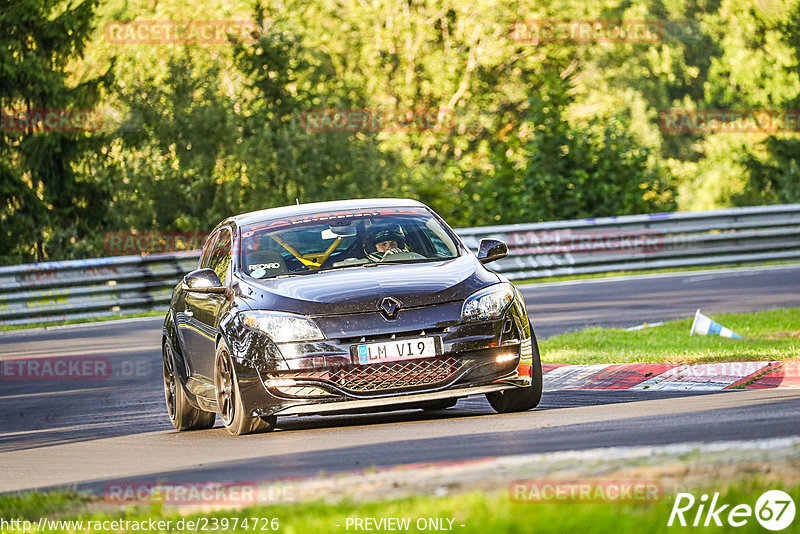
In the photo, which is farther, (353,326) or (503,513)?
(353,326)

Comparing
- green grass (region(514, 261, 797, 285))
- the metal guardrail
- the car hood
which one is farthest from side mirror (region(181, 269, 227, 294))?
green grass (region(514, 261, 797, 285))

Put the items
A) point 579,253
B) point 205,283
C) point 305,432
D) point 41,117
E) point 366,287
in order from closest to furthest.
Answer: point 366,287 → point 305,432 → point 205,283 → point 579,253 → point 41,117

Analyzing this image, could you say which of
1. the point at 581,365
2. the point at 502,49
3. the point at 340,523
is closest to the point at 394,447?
the point at 340,523

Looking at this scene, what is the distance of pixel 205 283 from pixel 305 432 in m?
1.34

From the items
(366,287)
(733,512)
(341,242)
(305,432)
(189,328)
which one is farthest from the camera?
(189,328)

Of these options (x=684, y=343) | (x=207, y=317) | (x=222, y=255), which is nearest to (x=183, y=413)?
(x=207, y=317)

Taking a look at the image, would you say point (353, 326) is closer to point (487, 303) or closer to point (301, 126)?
point (487, 303)

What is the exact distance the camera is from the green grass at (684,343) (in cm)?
1209

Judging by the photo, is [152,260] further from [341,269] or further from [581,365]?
[341,269]

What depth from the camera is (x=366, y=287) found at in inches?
364

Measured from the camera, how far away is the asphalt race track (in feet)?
24.4

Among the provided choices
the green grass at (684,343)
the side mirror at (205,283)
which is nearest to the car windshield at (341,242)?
the side mirror at (205,283)

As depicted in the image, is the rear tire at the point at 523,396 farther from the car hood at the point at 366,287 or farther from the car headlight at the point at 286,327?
the car headlight at the point at 286,327

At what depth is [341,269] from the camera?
987 cm
